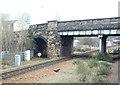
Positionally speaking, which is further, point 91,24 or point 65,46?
point 65,46

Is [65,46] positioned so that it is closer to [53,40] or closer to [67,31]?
[53,40]

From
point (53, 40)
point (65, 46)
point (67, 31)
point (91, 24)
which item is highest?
point (91, 24)

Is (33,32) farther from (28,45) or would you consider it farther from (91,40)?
(91,40)

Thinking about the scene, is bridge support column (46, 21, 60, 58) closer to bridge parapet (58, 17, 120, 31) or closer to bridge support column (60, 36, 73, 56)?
bridge parapet (58, 17, 120, 31)


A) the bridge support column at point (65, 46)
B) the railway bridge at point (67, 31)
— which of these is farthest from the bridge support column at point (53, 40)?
the bridge support column at point (65, 46)

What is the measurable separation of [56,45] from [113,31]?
27.8 feet

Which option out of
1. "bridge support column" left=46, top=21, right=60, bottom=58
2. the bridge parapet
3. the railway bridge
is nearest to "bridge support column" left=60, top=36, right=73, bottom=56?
the railway bridge

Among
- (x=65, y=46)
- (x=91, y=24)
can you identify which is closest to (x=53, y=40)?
(x=65, y=46)

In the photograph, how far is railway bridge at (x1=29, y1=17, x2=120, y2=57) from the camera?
651 inches

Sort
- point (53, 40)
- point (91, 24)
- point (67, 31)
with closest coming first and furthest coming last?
point (91, 24)
point (67, 31)
point (53, 40)

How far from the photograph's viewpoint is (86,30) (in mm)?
18047

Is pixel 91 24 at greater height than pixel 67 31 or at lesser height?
greater

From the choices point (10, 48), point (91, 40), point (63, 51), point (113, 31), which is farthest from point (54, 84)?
point (91, 40)

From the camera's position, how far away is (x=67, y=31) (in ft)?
63.1
